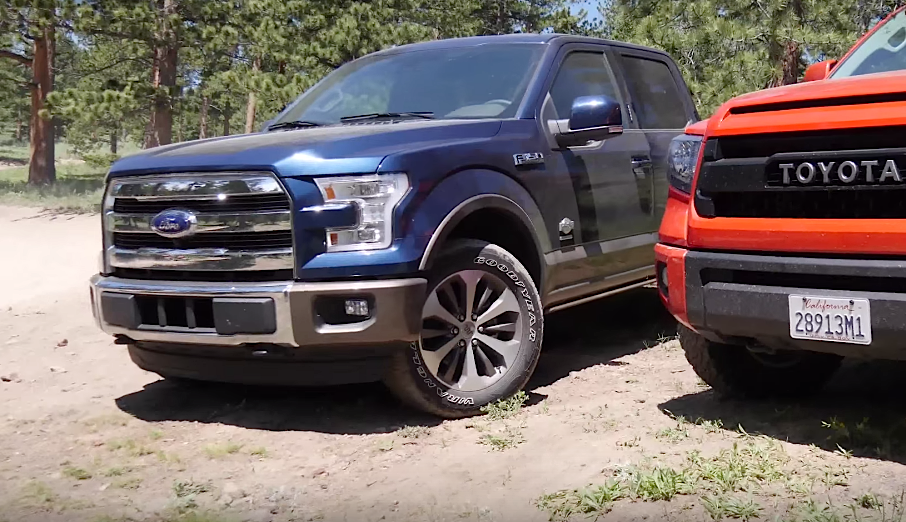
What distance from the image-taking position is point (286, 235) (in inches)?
153

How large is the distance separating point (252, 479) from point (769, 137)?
2.42 m

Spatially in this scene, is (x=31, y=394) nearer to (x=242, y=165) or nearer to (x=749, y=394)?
(x=242, y=165)

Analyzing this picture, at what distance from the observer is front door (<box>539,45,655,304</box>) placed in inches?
194

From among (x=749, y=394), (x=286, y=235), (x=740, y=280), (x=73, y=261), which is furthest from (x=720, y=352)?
(x=73, y=261)

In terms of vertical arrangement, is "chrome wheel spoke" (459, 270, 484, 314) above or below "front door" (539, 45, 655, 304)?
below

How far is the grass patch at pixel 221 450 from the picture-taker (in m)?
3.92

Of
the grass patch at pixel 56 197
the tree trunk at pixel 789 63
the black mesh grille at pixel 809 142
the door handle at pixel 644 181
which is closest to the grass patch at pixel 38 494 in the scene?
the black mesh grille at pixel 809 142

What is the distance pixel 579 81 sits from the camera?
5352 mm

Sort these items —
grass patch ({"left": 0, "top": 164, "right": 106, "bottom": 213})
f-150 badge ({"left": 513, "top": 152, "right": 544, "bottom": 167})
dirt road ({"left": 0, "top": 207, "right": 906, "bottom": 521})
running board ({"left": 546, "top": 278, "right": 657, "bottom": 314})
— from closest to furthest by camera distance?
1. dirt road ({"left": 0, "top": 207, "right": 906, "bottom": 521})
2. f-150 badge ({"left": 513, "top": 152, "right": 544, "bottom": 167})
3. running board ({"left": 546, "top": 278, "right": 657, "bottom": 314})
4. grass patch ({"left": 0, "top": 164, "right": 106, "bottom": 213})

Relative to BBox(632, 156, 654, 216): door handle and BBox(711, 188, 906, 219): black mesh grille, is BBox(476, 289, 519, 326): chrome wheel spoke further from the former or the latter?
BBox(632, 156, 654, 216): door handle

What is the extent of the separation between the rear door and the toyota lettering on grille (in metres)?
2.25

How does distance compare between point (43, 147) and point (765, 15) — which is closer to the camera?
point (765, 15)

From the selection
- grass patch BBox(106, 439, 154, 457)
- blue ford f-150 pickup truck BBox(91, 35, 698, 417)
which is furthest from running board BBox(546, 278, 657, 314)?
grass patch BBox(106, 439, 154, 457)

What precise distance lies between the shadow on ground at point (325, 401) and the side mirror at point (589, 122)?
135 cm
